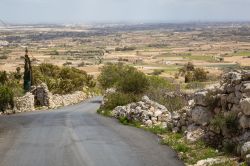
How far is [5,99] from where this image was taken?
133 feet

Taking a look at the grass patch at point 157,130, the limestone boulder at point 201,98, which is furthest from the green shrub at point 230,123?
the grass patch at point 157,130

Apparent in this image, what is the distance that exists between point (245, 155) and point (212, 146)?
3271mm

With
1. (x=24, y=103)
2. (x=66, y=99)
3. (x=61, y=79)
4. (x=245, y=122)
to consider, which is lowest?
(x=66, y=99)

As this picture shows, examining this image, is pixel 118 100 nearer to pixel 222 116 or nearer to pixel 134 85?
pixel 134 85

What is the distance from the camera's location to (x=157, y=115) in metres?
26.3

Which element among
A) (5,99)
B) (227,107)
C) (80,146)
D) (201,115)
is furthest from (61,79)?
(227,107)

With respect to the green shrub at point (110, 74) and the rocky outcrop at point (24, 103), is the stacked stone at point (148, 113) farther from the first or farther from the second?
the green shrub at point (110, 74)

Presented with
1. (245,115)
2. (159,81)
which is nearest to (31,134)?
(245,115)

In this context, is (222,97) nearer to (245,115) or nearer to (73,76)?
(245,115)

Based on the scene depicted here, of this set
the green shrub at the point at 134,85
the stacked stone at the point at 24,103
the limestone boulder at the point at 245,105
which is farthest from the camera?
the stacked stone at the point at 24,103

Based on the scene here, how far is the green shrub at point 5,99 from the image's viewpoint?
1587 inches

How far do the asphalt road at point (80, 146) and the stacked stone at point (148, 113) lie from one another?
3.77ft

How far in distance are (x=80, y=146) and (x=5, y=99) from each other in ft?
74.4

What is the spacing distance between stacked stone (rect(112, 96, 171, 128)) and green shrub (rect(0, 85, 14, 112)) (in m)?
14.6
